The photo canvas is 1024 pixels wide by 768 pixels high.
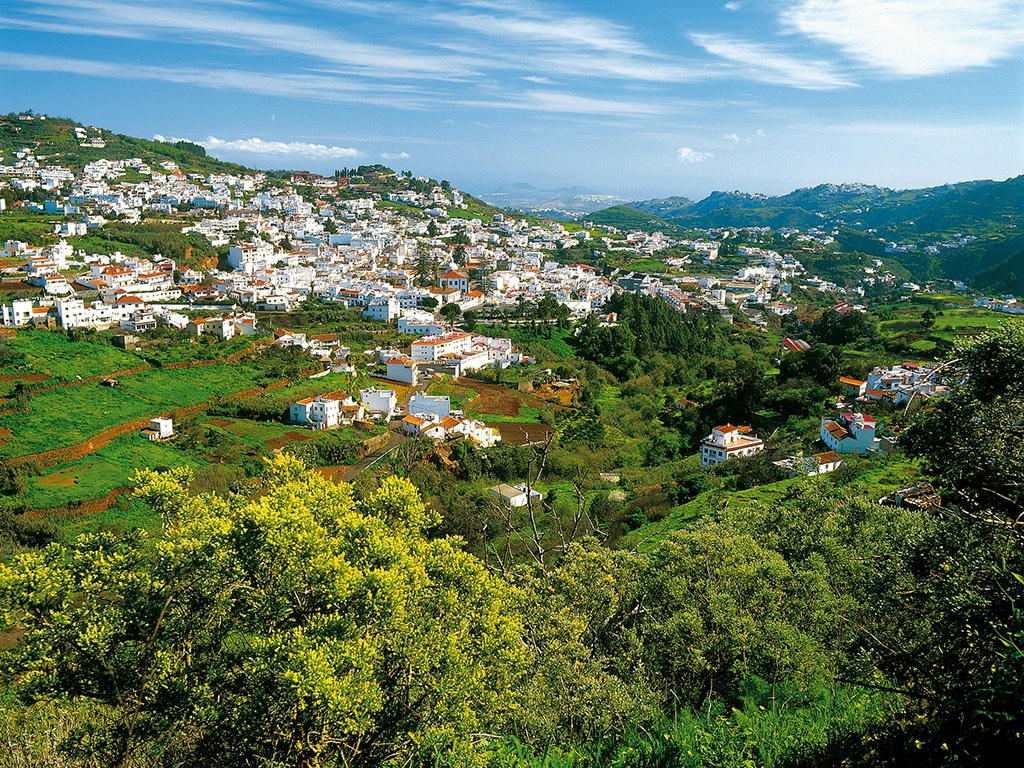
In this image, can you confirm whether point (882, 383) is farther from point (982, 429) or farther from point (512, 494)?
point (982, 429)

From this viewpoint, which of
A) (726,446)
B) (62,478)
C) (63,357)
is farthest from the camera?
(63,357)

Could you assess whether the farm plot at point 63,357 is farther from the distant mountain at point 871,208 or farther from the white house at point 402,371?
the distant mountain at point 871,208

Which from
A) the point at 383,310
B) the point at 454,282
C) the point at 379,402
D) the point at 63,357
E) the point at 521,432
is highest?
the point at 454,282

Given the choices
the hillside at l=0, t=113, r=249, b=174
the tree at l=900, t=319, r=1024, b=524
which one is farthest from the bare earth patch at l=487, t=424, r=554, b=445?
the hillside at l=0, t=113, r=249, b=174

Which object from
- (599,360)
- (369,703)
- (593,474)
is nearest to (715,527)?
(369,703)

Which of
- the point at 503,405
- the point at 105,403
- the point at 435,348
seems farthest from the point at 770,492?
the point at 105,403

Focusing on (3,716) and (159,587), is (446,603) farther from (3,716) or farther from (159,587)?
(3,716)

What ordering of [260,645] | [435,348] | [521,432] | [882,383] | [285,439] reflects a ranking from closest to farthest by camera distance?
[260,645], [285,439], [882,383], [521,432], [435,348]

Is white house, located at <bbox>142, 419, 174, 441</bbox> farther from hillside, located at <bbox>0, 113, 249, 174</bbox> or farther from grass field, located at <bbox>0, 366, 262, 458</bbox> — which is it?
hillside, located at <bbox>0, 113, 249, 174</bbox>
